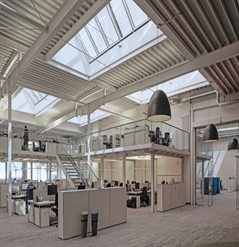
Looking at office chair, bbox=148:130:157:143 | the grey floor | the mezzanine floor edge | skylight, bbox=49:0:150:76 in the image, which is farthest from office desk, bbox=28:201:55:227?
skylight, bbox=49:0:150:76

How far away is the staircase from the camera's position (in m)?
13.5

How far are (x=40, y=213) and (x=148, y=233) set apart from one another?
3.62 m

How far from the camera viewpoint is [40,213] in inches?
303

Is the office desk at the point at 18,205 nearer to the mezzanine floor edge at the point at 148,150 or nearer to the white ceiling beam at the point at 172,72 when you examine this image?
the mezzanine floor edge at the point at 148,150

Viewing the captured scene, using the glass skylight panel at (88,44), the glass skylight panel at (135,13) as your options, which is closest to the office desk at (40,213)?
the glass skylight panel at (88,44)

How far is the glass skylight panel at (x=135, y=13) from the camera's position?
882 centimetres

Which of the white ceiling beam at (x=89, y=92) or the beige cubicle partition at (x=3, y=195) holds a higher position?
the white ceiling beam at (x=89, y=92)

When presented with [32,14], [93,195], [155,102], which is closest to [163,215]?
[93,195]

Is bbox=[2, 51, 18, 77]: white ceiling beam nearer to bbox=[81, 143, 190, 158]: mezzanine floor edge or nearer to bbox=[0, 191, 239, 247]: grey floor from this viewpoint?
bbox=[0, 191, 239, 247]: grey floor

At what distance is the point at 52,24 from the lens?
6633 mm

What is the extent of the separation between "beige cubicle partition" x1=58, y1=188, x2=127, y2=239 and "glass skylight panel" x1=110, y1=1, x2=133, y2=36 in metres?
6.27

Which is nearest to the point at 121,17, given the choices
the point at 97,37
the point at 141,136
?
the point at 97,37

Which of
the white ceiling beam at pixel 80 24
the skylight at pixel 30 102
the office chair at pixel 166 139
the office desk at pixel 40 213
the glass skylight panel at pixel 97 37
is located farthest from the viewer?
the skylight at pixel 30 102

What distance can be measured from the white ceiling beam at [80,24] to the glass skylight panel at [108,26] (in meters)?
2.57
